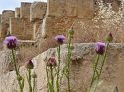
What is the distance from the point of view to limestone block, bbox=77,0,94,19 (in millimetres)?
6871

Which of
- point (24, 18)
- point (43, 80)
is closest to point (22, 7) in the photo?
point (24, 18)

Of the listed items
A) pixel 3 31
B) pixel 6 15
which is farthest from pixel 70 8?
pixel 6 15

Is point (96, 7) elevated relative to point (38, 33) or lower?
elevated

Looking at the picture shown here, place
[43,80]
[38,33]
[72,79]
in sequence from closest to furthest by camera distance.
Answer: [72,79], [43,80], [38,33]

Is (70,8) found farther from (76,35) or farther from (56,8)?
(76,35)

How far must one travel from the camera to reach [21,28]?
9703mm

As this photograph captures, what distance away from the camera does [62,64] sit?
3.56 metres

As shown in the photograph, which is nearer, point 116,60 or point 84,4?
point 116,60

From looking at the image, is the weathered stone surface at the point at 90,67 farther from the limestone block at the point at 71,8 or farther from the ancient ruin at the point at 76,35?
the limestone block at the point at 71,8

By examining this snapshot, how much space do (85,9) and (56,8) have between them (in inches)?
20.2

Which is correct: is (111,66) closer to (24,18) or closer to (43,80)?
(43,80)

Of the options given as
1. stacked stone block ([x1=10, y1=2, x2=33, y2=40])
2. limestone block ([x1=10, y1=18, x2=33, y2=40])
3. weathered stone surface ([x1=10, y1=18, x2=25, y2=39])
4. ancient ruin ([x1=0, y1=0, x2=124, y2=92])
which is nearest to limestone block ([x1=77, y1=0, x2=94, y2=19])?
ancient ruin ([x1=0, y1=0, x2=124, y2=92])

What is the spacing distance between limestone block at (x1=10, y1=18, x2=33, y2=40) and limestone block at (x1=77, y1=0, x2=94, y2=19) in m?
2.72

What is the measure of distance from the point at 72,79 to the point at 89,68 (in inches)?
7.6
